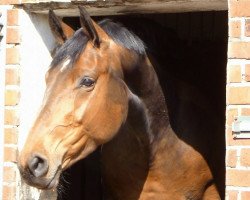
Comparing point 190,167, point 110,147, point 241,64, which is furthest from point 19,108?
point 241,64

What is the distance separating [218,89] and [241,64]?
45.1 inches

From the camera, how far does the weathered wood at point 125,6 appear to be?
3.21m

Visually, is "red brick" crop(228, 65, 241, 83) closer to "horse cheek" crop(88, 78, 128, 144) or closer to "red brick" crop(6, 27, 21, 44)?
"horse cheek" crop(88, 78, 128, 144)

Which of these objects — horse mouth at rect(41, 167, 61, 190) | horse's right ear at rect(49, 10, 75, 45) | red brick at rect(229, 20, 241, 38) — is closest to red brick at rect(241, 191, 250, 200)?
red brick at rect(229, 20, 241, 38)

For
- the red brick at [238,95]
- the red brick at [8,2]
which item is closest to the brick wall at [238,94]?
the red brick at [238,95]

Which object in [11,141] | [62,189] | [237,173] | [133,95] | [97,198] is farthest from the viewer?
[97,198]

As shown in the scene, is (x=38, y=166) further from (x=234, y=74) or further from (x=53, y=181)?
(x=234, y=74)

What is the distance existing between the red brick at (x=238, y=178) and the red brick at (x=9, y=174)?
4.17 feet

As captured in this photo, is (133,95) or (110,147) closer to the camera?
(133,95)

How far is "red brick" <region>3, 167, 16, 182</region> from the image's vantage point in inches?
137

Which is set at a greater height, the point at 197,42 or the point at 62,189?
the point at 197,42

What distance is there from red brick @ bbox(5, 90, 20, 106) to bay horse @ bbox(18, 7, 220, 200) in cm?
49

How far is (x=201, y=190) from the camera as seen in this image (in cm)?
363

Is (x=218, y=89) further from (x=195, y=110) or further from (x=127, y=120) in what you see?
(x=127, y=120)
